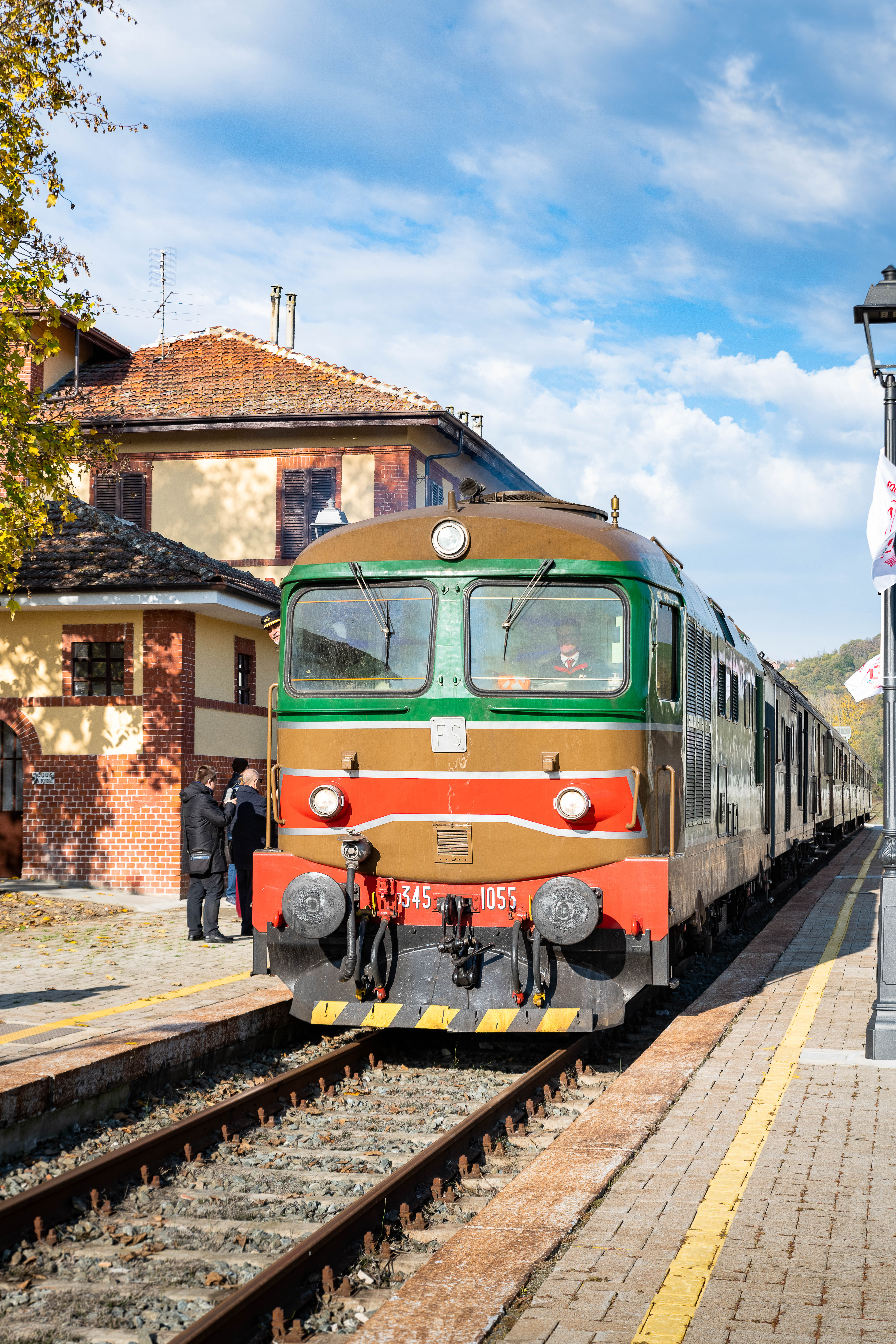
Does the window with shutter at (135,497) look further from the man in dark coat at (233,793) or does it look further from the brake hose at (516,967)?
the brake hose at (516,967)

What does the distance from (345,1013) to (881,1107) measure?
122 inches

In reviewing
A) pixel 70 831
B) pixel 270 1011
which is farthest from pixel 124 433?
pixel 270 1011

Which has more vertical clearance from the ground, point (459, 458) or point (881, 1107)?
point (459, 458)

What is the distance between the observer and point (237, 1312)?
174 inches

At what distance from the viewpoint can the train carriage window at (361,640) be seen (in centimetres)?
845

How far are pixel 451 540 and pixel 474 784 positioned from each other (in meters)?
1.51

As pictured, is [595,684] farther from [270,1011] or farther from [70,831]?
[70,831]

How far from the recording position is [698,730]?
10.3 meters

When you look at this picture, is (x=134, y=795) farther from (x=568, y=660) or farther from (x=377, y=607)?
(x=568, y=660)

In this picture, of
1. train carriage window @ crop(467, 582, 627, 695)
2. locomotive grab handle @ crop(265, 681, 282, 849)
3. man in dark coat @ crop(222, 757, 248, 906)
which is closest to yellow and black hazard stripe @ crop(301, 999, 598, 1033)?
locomotive grab handle @ crop(265, 681, 282, 849)

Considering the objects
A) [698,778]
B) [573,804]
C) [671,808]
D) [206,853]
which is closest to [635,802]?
[573,804]

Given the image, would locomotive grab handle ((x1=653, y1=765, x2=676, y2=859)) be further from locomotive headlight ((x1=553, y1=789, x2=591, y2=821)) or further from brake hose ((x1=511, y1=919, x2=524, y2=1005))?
brake hose ((x1=511, y1=919, x2=524, y2=1005))

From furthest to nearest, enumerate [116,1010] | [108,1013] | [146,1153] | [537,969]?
[116,1010], [108,1013], [537,969], [146,1153]

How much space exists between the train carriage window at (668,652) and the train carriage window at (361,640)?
4.81ft
